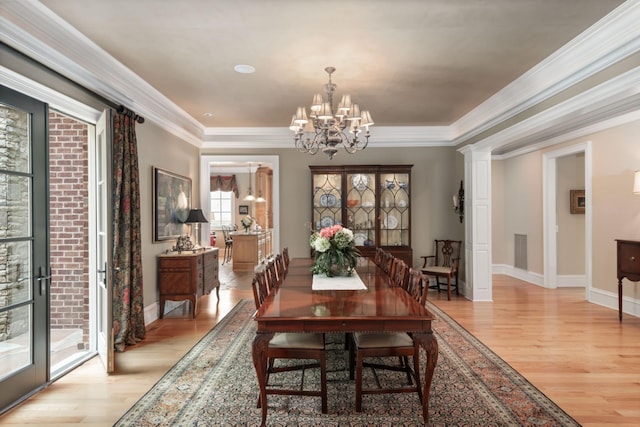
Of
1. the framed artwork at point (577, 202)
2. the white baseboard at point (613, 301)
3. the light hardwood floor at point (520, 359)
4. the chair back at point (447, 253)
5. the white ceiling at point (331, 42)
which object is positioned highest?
the white ceiling at point (331, 42)

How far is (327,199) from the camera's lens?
650cm

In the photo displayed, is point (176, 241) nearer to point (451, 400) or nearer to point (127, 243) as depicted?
point (127, 243)

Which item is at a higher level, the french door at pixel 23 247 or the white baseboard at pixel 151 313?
the french door at pixel 23 247

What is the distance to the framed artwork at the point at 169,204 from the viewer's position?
483cm

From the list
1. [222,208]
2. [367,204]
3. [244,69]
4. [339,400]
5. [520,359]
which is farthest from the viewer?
[222,208]

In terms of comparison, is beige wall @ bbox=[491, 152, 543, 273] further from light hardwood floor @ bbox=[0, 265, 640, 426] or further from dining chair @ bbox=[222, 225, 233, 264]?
dining chair @ bbox=[222, 225, 233, 264]

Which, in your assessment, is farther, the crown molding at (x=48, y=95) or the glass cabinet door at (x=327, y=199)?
the glass cabinet door at (x=327, y=199)

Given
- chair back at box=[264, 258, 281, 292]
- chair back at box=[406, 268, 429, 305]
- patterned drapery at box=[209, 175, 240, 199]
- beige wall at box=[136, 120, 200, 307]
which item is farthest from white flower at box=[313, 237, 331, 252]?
patterned drapery at box=[209, 175, 240, 199]

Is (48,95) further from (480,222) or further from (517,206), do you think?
(517,206)

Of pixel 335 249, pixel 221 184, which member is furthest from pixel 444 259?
pixel 221 184

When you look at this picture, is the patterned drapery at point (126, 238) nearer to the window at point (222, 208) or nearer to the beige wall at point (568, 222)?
the beige wall at point (568, 222)

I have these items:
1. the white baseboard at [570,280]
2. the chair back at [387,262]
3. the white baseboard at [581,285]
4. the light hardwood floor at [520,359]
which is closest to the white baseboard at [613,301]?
the white baseboard at [581,285]

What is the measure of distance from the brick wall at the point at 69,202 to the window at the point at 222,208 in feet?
30.7

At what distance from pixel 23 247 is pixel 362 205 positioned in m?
4.63
